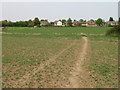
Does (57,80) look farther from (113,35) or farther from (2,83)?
(113,35)

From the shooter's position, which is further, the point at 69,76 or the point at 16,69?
the point at 16,69

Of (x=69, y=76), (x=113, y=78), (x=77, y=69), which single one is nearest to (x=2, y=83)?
(x=69, y=76)

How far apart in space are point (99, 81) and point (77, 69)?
1870 mm

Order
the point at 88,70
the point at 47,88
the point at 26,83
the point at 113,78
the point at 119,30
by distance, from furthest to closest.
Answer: the point at 119,30
the point at 88,70
the point at 113,78
the point at 26,83
the point at 47,88

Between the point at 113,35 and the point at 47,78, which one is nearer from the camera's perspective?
the point at 47,78

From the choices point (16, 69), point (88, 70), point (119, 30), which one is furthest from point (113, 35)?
point (16, 69)

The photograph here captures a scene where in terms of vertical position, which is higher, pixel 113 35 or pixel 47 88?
pixel 113 35

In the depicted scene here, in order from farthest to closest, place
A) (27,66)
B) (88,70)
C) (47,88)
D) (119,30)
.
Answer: (119,30) → (27,66) → (88,70) → (47,88)

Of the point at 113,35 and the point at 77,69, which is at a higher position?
the point at 113,35

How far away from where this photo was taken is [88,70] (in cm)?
770

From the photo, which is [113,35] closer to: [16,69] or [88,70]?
[88,70]

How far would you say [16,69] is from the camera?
7.79 metres

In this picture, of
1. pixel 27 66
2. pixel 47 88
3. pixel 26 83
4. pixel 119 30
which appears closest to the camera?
pixel 47 88

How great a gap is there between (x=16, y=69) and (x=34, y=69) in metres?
1.08
